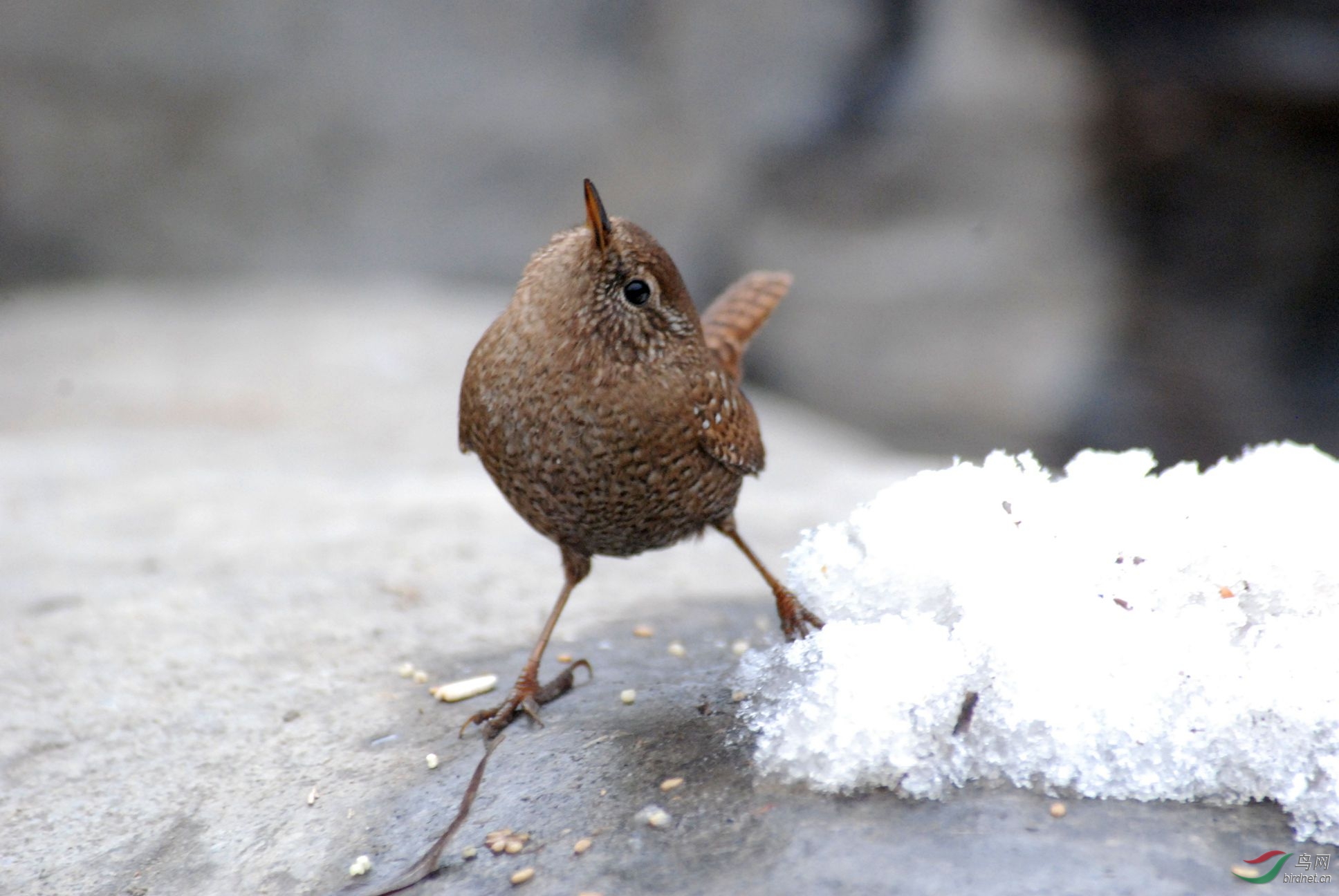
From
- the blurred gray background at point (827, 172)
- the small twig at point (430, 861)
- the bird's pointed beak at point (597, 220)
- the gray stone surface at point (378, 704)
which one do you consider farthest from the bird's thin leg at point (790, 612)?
the blurred gray background at point (827, 172)

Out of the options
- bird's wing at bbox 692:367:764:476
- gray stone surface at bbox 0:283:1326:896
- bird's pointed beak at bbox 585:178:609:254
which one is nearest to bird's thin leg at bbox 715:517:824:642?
gray stone surface at bbox 0:283:1326:896

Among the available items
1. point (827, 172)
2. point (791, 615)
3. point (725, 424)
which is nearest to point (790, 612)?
point (791, 615)

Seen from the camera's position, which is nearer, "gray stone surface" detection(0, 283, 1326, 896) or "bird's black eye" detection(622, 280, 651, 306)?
"gray stone surface" detection(0, 283, 1326, 896)

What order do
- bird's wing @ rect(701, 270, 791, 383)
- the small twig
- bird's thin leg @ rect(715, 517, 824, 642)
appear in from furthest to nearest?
bird's wing @ rect(701, 270, 791, 383)
bird's thin leg @ rect(715, 517, 824, 642)
the small twig

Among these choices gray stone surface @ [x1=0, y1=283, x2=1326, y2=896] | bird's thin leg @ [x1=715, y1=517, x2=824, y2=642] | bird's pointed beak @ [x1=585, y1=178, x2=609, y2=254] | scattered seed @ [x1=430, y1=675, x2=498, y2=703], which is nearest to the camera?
gray stone surface @ [x1=0, y1=283, x2=1326, y2=896]

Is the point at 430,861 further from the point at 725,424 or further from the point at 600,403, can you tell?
the point at 725,424

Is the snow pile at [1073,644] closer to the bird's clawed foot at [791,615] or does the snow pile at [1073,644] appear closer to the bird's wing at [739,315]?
the bird's clawed foot at [791,615]

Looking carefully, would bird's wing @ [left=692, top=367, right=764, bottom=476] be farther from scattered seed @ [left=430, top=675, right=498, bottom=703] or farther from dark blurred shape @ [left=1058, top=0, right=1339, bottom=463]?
dark blurred shape @ [left=1058, top=0, right=1339, bottom=463]

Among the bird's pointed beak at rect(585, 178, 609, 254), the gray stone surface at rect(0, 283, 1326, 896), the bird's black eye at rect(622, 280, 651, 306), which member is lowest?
the gray stone surface at rect(0, 283, 1326, 896)

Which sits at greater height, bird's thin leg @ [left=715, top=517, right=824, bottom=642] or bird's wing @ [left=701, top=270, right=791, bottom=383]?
bird's wing @ [left=701, top=270, right=791, bottom=383]
